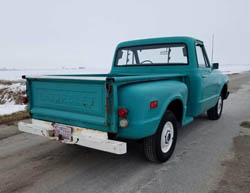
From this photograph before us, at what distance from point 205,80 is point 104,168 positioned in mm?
2734

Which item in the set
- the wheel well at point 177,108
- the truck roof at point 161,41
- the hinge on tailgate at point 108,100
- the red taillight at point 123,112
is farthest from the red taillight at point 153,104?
the truck roof at point 161,41

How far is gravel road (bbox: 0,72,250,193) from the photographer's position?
2473 mm

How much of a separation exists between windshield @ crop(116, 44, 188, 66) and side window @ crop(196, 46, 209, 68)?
15.6 inches

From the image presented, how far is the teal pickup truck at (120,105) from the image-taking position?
2.40m

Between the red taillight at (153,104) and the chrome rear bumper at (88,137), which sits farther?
the red taillight at (153,104)

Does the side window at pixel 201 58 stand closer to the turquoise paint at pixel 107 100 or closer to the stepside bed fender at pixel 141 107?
the turquoise paint at pixel 107 100

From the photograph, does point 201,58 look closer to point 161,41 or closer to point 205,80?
point 205,80

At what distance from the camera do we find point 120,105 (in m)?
2.42

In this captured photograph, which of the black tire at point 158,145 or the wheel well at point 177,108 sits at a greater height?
the wheel well at point 177,108

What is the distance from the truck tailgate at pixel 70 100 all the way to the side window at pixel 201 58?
2641 millimetres

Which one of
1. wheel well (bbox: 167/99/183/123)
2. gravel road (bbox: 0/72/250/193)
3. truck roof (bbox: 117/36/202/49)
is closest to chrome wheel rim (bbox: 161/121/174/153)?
gravel road (bbox: 0/72/250/193)

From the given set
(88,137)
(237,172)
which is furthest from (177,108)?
(88,137)

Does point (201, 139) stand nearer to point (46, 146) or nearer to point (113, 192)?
point (113, 192)

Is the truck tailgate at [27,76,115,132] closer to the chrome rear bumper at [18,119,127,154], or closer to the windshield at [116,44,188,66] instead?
the chrome rear bumper at [18,119,127,154]
